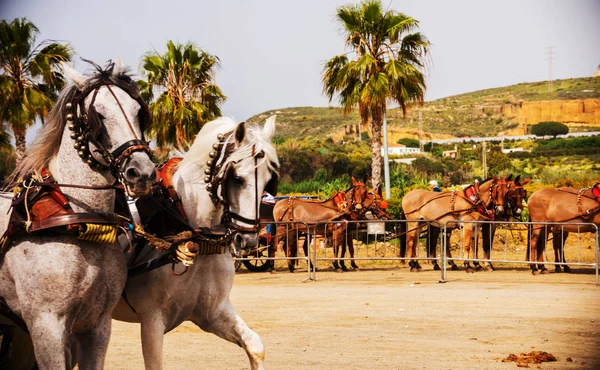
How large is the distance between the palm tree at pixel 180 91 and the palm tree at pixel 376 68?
396 cm

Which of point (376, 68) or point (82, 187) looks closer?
point (82, 187)

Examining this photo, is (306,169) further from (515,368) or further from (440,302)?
(515,368)

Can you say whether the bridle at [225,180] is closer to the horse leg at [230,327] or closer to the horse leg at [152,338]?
the horse leg at [230,327]

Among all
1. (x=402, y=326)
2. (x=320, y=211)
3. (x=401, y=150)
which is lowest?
(x=402, y=326)

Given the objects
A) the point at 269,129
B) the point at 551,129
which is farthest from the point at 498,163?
the point at 269,129

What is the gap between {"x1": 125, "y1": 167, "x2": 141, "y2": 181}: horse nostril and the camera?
449 centimetres

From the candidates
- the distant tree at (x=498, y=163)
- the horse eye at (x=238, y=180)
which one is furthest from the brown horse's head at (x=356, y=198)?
the distant tree at (x=498, y=163)

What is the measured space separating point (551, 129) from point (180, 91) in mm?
64401

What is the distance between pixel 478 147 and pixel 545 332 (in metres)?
70.6

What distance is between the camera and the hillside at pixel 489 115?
8288 centimetres

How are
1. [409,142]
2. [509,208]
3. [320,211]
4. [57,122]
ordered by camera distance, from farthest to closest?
1. [409,142]
2. [320,211]
3. [509,208]
4. [57,122]

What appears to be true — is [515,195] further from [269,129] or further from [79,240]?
[79,240]

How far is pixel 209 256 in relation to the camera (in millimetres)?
5859

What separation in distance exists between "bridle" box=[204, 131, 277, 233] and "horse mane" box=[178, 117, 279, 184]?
36 millimetres
